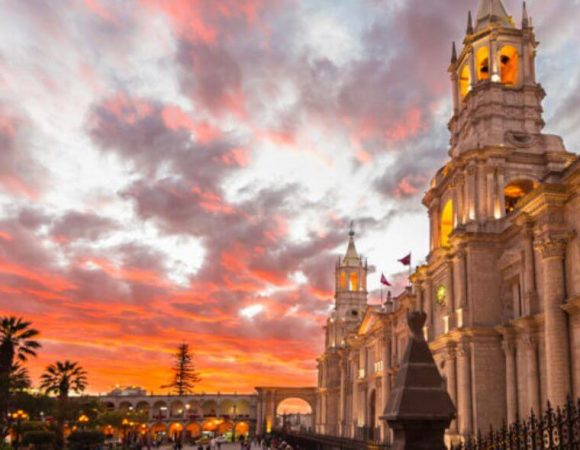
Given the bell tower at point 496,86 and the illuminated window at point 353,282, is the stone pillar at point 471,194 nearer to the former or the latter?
the bell tower at point 496,86

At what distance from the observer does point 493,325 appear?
31.4m

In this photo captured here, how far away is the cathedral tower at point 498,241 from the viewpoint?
1037 inches

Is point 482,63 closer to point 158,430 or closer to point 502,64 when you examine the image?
point 502,64

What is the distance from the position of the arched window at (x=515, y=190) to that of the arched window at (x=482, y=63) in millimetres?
6824

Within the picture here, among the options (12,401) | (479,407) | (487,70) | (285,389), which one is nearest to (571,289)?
(479,407)

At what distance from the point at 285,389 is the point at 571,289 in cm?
7914

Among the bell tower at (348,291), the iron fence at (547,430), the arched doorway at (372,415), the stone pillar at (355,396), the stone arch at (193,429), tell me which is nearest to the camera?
the iron fence at (547,430)

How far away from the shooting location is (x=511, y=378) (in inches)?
1168

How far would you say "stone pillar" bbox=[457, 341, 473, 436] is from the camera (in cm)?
3103

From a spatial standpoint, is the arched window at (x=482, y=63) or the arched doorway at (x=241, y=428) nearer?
the arched window at (x=482, y=63)

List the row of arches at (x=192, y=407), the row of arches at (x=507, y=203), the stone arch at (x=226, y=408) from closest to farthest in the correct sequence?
the row of arches at (x=507, y=203)
the row of arches at (x=192, y=407)
the stone arch at (x=226, y=408)

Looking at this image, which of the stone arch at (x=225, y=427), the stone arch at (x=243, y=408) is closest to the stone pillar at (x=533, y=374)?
the stone arch at (x=243, y=408)

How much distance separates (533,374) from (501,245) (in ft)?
23.7

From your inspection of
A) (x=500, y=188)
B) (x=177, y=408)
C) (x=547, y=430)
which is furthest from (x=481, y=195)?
(x=177, y=408)
